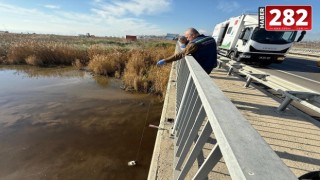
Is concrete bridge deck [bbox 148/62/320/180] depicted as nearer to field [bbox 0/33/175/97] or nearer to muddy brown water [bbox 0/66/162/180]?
muddy brown water [bbox 0/66/162/180]

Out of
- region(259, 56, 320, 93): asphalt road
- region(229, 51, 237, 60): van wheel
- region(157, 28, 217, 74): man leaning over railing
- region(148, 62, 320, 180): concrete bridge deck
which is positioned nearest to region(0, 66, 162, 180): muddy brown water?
region(148, 62, 320, 180): concrete bridge deck

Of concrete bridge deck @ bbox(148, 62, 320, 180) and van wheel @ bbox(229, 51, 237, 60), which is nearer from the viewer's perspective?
concrete bridge deck @ bbox(148, 62, 320, 180)

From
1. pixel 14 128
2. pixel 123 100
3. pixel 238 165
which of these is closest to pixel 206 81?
pixel 238 165

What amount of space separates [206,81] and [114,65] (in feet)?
47.1

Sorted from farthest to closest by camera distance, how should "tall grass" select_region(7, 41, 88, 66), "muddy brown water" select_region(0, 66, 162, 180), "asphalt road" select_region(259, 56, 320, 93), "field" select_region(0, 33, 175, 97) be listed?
"tall grass" select_region(7, 41, 88, 66) → "field" select_region(0, 33, 175, 97) → "asphalt road" select_region(259, 56, 320, 93) → "muddy brown water" select_region(0, 66, 162, 180)

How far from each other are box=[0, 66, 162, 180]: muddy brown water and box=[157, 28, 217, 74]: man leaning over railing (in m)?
2.97

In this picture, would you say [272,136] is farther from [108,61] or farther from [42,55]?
[42,55]

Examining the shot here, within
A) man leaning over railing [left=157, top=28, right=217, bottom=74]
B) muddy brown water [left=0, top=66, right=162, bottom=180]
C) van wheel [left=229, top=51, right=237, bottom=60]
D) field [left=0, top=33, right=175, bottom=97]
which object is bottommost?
muddy brown water [left=0, top=66, right=162, bottom=180]

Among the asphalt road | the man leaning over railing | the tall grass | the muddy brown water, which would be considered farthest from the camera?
the tall grass

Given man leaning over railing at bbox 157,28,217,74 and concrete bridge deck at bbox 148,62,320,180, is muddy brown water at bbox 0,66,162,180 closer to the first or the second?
concrete bridge deck at bbox 148,62,320,180

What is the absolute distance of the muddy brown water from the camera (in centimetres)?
545

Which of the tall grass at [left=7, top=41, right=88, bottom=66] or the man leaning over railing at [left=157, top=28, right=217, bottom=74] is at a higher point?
the man leaning over railing at [left=157, top=28, right=217, bottom=74]

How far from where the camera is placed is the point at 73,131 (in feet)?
23.9

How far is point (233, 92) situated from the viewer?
6.73m
